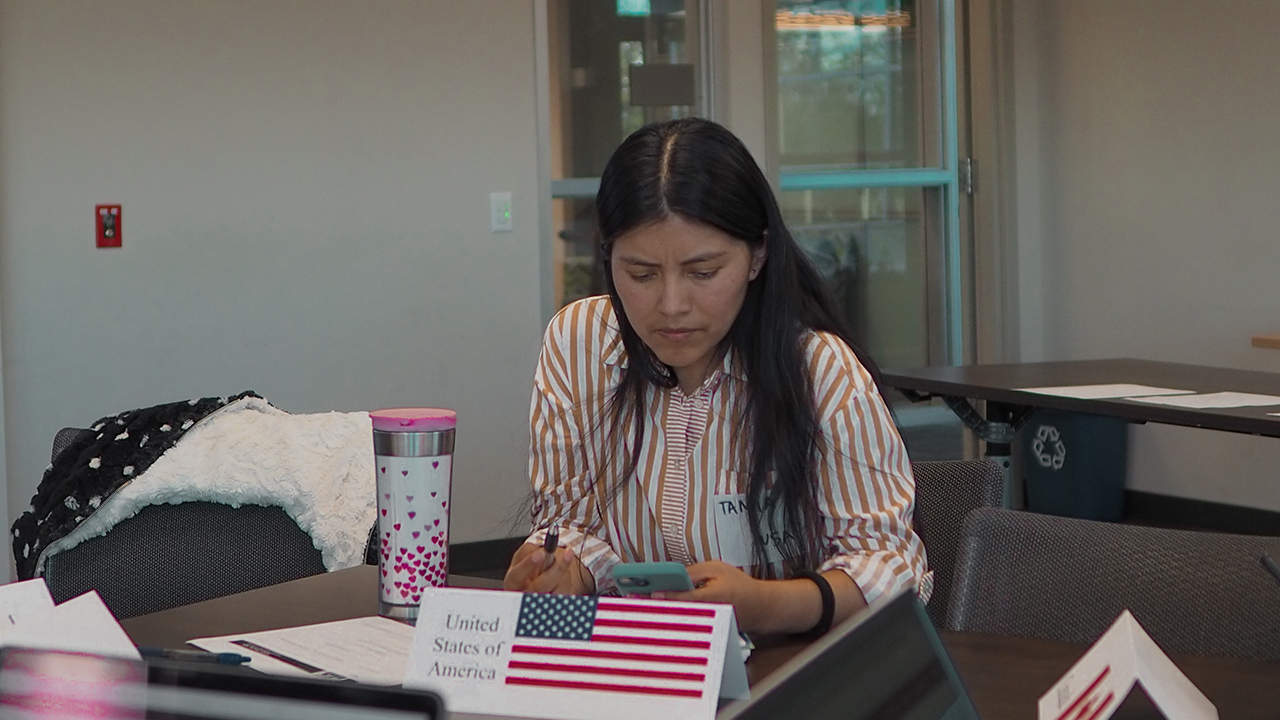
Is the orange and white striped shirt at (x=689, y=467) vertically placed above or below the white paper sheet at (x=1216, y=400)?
above

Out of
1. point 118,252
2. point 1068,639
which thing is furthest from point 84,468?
point 118,252

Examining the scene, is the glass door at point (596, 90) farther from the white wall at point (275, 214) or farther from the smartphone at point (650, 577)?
the smartphone at point (650, 577)

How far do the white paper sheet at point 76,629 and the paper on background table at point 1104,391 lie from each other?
8.89 feet

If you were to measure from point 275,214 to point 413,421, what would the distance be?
10.6 ft

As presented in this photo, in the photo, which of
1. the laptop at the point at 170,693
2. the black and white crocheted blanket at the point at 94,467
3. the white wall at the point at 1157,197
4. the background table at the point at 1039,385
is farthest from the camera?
the white wall at the point at 1157,197

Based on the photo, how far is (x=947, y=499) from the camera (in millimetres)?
1810

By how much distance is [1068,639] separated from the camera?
1.50m

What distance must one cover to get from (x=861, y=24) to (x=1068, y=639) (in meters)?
4.45

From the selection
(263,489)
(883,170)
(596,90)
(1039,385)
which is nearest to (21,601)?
(263,489)

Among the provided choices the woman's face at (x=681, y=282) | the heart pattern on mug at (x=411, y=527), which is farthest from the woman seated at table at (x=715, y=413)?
the heart pattern on mug at (x=411, y=527)

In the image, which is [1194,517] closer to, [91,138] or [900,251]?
[900,251]

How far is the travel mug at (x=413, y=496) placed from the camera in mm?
1331

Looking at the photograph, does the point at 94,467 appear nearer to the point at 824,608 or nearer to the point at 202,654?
the point at 202,654

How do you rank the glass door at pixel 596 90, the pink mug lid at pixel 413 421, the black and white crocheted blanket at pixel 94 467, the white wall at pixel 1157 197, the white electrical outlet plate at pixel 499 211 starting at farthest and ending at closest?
the glass door at pixel 596 90 < the white wall at pixel 1157 197 < the white electrical outlet plate at pixel 499 211 < the black and white crocheted blanket at pixel 94 467 < the pink mug lid at pixel 413 421
